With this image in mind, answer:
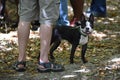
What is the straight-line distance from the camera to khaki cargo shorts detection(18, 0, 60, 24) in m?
5.21

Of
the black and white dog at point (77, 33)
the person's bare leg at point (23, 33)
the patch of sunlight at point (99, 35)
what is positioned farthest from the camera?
the patch of sunlight at point (99, 35)

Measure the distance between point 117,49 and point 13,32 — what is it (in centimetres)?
234

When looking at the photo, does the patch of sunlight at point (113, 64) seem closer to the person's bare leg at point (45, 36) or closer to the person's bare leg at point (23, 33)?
the person's bare leg at point (45, 36)

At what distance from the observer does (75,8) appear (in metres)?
7.64

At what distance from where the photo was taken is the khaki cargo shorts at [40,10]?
521 cm

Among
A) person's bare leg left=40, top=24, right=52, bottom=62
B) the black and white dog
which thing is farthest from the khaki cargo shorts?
the black and white dog

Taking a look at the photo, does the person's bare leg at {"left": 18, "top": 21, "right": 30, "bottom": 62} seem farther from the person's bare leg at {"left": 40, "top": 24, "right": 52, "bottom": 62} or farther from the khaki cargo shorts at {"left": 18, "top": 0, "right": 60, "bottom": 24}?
the person's bare leg at {"left": 40, "top": 24, "right": 52, "bottom": 62}

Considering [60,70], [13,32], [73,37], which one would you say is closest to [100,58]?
[73,37]

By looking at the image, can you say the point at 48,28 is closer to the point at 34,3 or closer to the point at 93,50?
the point at 34,3

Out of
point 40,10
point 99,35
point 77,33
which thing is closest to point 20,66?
point 40,10

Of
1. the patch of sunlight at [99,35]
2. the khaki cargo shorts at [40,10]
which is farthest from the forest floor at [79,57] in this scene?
the khaki cargo shorts at [40,10]

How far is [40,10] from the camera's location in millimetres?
5254

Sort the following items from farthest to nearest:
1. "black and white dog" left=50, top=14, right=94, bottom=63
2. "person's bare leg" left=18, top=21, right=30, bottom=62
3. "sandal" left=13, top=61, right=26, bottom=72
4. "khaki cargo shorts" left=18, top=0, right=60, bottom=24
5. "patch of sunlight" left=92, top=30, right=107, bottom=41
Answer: "patch of sunlight" left=92, top=30, right=107, bottom=41 → "black and white dog" left=50, top=14, right=94, bottom=63 → "sandal" left=13, top=61, right=26, bottom=72 → "person's bare leg" left=18, top=21, right=30, bottom=62 → "khaki cargo shorts" left=18, top=0, right=60, bottom=24

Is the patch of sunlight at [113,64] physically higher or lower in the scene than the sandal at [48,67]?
lower
